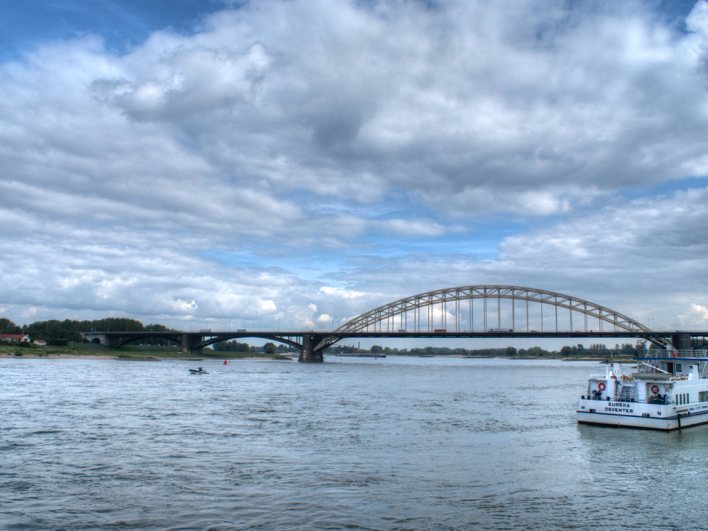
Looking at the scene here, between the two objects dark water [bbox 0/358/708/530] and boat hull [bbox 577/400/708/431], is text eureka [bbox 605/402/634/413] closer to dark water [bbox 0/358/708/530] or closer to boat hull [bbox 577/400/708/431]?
boat hull [bbox 577/400/708/431]

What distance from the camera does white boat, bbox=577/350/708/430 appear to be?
3244 cm

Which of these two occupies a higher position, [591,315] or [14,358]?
[591,315]

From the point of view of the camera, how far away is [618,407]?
33.1 metres

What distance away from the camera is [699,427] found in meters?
34.6

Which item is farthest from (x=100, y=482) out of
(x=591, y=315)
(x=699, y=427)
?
(x=591, y=315)

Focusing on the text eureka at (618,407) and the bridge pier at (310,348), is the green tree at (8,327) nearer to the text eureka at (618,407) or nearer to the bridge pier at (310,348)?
the bridge pier at (310,348)

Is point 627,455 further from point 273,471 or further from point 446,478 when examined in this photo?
point 273,471

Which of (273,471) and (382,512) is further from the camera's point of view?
(273,471)

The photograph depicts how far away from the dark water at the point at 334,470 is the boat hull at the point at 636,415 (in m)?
0.79

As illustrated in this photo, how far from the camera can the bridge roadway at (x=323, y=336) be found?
390 feet

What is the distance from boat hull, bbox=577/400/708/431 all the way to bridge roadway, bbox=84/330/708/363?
84345 millimetres

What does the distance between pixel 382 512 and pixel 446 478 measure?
4.90 meters

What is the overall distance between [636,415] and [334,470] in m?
21.9

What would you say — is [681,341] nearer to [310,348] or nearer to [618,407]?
[310,348]
